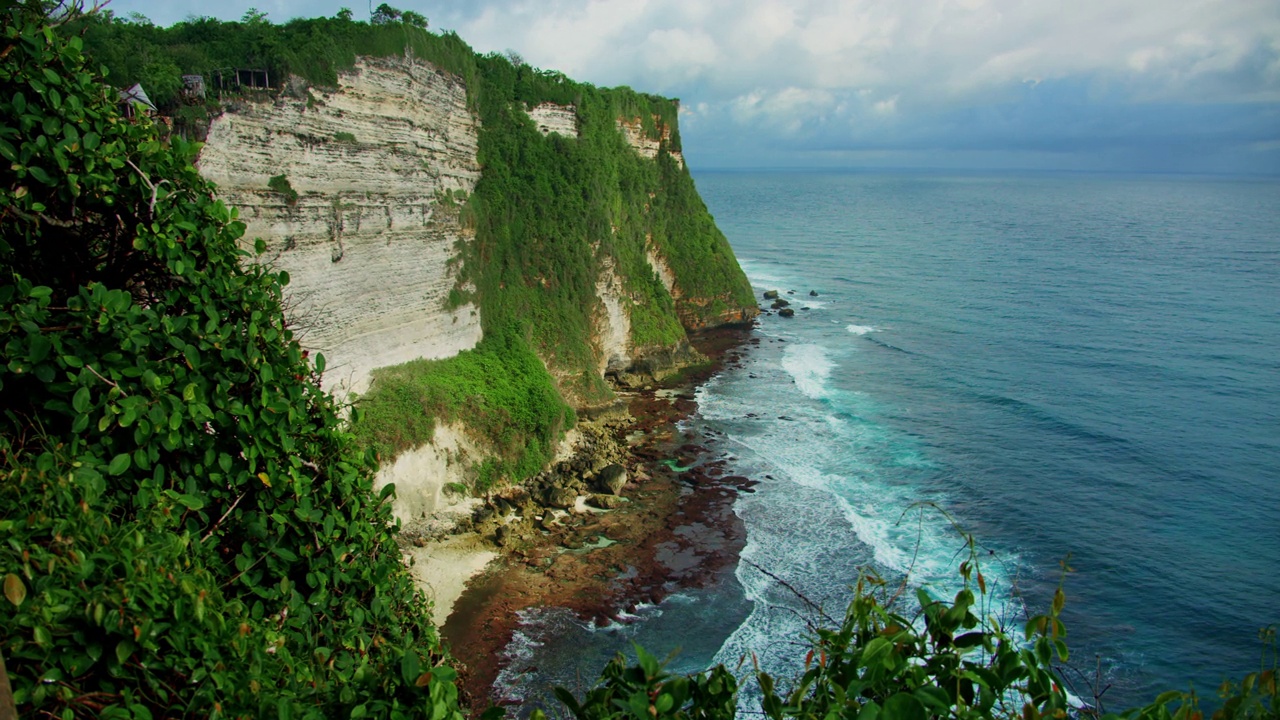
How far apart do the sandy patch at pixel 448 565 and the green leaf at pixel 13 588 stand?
A: 1854cm

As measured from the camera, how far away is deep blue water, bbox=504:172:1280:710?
21.4m

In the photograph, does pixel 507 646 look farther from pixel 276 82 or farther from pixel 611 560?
pixel 276 82

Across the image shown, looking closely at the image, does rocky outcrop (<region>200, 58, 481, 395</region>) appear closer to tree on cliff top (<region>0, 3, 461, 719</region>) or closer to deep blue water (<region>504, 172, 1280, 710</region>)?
deep blue water (<region>504, 172, 1280, 710</region>)

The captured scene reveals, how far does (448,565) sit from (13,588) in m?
20.7

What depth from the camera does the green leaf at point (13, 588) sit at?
410 centimetres

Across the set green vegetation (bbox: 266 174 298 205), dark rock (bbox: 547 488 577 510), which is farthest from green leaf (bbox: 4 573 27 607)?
dark rock (bbox: 547 488 577 510)

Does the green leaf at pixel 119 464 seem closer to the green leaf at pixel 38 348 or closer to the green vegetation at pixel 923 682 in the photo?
the green leaf at pixel 38 348

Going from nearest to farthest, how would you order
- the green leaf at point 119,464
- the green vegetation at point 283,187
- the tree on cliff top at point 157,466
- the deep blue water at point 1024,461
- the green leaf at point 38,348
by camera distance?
the tree on cliff top at point 157,466, the green leaf at point 38,348, the green leaf at point 119,464, the deep blue water at point 1024,461, the green vegetation at point 283,187

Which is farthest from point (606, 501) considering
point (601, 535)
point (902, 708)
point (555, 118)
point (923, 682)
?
point (902, 708)

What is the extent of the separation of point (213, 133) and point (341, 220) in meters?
5.06

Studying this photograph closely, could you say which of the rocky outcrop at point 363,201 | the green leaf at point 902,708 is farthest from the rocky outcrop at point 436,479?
the green leaf at point 902,708

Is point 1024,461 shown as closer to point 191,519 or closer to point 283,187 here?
point 283,187

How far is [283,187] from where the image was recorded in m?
24.1

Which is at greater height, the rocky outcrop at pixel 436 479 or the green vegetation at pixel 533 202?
the green vegetation at pixel 533 202
